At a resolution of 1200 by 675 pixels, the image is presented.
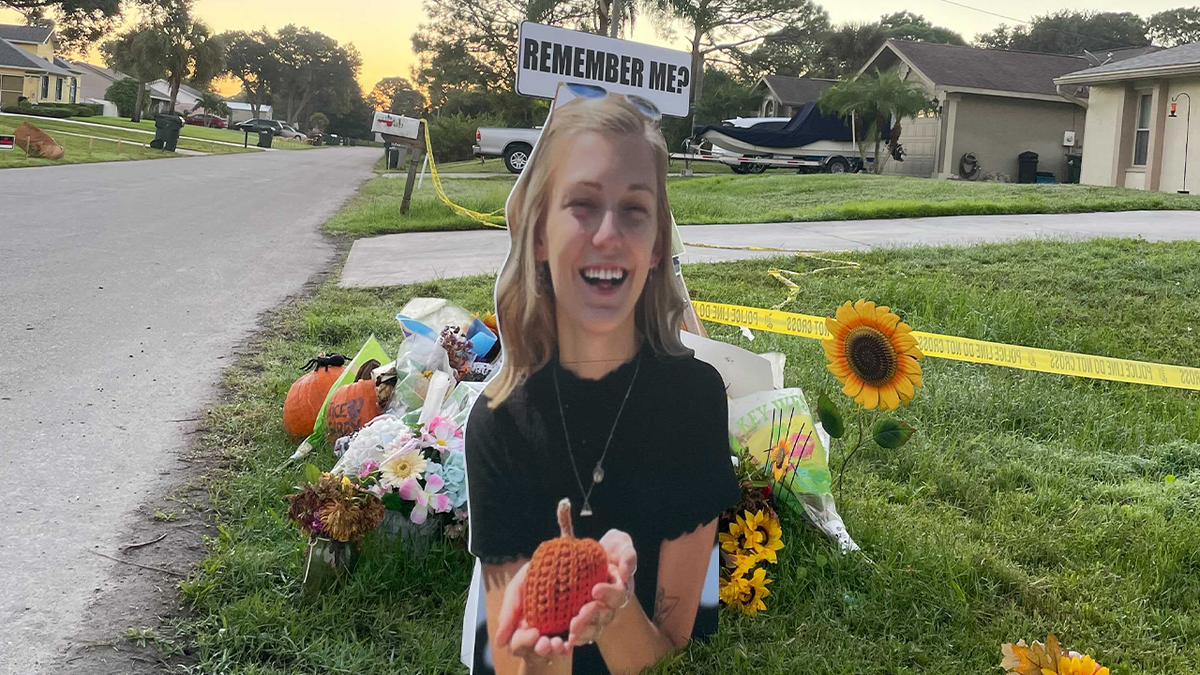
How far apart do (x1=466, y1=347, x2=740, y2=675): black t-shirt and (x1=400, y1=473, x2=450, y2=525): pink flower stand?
2.16 feet

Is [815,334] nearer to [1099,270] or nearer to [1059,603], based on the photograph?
[1059,603]

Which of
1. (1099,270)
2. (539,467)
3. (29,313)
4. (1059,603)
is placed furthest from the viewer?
(1099,270)

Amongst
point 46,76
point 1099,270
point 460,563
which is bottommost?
point 460,563

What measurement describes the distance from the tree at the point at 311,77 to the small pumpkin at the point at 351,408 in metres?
96.1

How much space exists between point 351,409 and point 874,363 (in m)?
2.07

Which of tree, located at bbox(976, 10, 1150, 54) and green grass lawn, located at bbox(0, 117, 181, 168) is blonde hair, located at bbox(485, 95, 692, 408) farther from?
tree, located at bbox(976, 10, 1150, 54)

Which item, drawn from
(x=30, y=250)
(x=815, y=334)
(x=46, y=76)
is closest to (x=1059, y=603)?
(x=815, y=334)

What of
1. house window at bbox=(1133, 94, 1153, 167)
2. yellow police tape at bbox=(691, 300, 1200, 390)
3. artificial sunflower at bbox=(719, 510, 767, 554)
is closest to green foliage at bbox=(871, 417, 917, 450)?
artificial sunflower at bbox=(719, 510, 767, 554)

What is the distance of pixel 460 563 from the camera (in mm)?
3293

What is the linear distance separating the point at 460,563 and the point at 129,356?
352 centimetres

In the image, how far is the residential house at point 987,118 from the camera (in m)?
28.7

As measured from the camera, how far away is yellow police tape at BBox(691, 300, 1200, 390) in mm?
5246

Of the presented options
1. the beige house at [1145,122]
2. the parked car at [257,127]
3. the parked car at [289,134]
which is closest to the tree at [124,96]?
the parked car at [257,127]

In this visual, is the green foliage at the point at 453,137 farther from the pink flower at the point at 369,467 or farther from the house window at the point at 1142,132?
the pink flower at the point at 369,467
